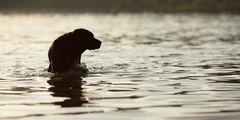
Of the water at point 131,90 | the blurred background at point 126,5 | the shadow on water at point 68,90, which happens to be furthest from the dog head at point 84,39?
the blurred background at point 126,5

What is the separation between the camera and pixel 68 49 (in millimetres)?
15047

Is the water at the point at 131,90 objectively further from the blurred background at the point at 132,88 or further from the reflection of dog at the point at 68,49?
the reflection of dog at the point at 68,49

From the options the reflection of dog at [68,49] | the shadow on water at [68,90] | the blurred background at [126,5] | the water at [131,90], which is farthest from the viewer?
the blurred background at [126,5]

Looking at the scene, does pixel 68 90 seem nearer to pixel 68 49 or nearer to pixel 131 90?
pixel 131 90

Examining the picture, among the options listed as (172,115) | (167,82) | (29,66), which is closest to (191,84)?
(167,82)

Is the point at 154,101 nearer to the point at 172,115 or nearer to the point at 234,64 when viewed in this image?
the point at 172,115

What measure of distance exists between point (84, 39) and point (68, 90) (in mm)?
3613

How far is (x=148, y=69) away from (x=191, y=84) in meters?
3.20

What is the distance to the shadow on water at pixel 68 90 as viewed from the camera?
33.8 feet

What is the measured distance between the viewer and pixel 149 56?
19.9 metres

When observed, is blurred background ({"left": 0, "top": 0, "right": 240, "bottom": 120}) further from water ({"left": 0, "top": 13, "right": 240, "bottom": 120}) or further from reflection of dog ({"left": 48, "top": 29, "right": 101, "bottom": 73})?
reflection of dog ({"left": 48, "top": 29, "right": 101, "bottom": 73})

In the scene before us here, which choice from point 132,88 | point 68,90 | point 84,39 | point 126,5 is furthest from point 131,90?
point 126,5

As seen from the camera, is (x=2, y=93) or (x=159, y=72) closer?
(x=2, y=93)

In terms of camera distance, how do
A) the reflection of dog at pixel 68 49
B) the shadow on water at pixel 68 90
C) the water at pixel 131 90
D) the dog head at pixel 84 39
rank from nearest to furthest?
1. the water at pixel 131 90
2. the shadow on water at pixel 68 90
3. the reflection of dog at pixel 68 49
4. the dog head at pixel 84 39
